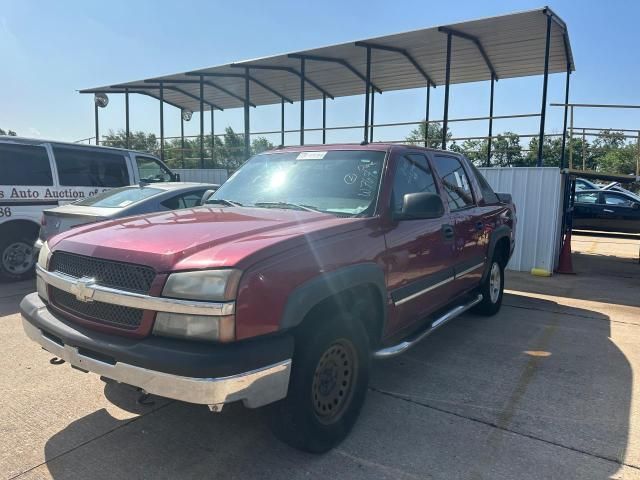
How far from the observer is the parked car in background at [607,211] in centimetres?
1500

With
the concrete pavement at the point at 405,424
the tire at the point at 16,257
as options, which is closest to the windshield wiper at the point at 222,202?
the concrete pavement at the point at 405,424

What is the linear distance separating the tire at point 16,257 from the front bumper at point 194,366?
578 centimetres

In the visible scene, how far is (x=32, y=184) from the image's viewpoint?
7.46m

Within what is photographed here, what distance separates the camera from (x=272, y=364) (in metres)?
2.40

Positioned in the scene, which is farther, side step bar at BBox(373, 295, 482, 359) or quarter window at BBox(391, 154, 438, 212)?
quarter window at BBox(391, 154, 438, 212)

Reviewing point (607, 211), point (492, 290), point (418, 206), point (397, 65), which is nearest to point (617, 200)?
point (607, 211)

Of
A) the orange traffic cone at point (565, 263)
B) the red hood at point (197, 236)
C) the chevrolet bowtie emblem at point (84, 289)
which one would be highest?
the red hood at point (197, 236)

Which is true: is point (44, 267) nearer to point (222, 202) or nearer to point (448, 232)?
point (222, 202)

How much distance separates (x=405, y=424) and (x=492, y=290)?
3.12 meters

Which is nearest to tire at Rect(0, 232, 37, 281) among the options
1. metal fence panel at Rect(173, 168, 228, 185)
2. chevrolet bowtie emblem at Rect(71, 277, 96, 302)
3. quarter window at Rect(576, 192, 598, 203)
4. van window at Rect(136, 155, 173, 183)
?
van window at Rect(136, 155, 173, 183)

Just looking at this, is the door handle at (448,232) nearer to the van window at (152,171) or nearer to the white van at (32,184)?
the white van at (32,184)

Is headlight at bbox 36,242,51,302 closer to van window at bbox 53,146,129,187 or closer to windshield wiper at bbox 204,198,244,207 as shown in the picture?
windshield wiper at bbox 204,198,244,207

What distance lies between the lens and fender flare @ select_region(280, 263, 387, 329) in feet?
8.26

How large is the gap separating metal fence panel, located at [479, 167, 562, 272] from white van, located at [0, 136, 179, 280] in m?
7.67
